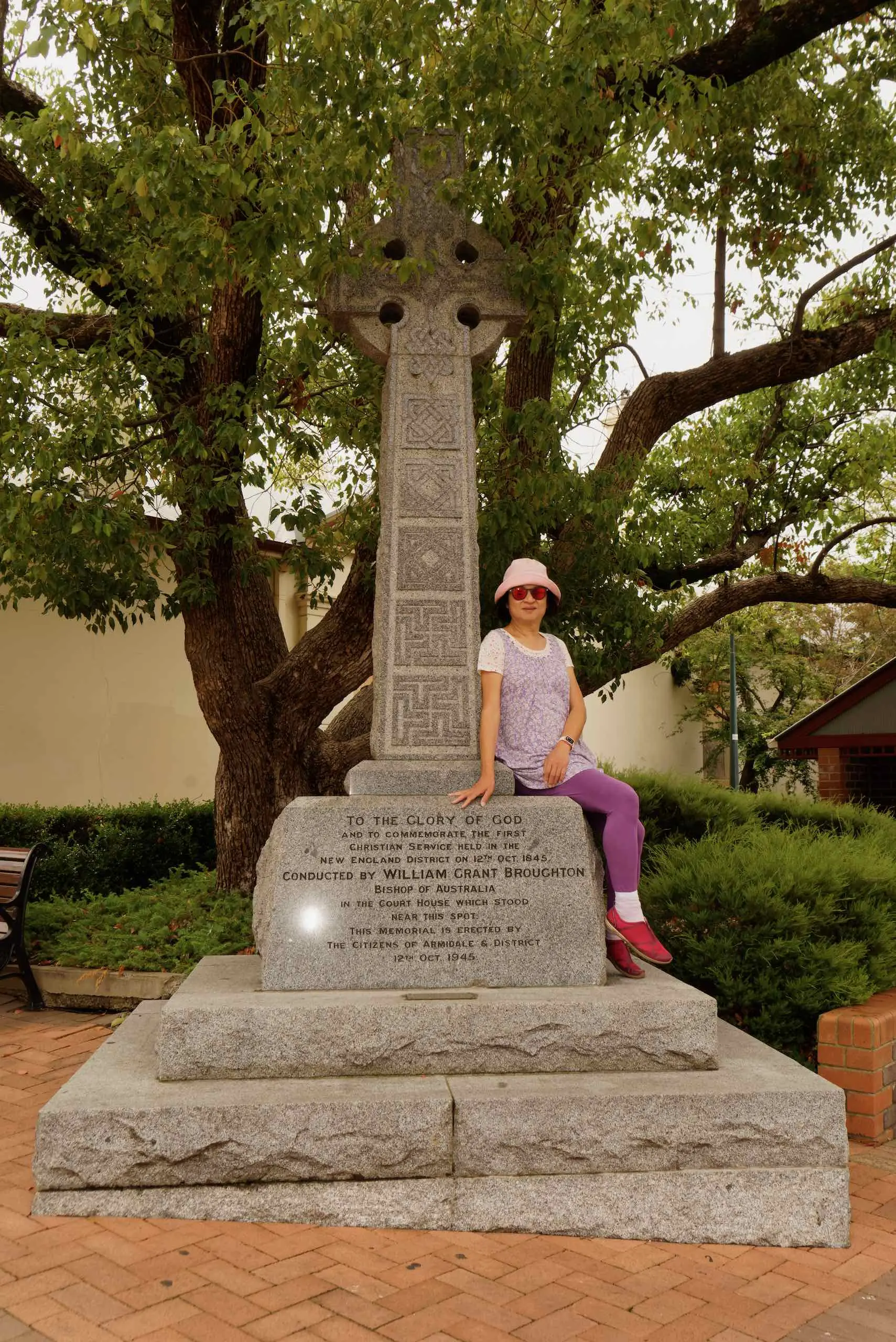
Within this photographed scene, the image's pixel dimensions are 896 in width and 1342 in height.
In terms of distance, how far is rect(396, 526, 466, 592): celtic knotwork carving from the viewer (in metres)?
5.46

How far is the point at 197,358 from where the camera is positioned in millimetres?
8609

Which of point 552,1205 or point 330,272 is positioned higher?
point 330,272

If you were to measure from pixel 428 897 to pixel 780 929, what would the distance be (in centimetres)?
224

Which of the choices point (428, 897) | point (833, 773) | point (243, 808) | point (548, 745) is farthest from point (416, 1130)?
point (833, 773)

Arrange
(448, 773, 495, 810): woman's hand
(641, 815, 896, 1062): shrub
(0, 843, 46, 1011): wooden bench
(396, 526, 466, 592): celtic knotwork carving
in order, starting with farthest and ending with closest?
(0, 843, 46, 1011): wooden bench < (641, 815, 896, 1062): shrub < (396, 526, 466, 592): celtic knotwork carving < (448, 773, 495, 810): woman's hand

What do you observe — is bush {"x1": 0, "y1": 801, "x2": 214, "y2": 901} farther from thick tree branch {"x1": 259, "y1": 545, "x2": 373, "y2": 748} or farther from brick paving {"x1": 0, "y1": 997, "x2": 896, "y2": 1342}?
brick paving {"x1": 0, "y1": 997, "x2": 896, "y2": 1342}

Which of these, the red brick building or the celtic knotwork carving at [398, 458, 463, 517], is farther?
the red brick building

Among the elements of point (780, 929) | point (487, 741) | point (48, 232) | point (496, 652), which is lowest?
point (780, 929)

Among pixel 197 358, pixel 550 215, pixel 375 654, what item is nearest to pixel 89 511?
pixel 197 358

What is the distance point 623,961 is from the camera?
17.3 feet

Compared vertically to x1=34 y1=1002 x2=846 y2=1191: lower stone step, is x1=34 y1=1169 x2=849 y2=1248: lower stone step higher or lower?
lower

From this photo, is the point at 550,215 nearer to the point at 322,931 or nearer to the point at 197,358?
the point at 197,358

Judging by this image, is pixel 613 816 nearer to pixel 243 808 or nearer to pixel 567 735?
pixel 567 735

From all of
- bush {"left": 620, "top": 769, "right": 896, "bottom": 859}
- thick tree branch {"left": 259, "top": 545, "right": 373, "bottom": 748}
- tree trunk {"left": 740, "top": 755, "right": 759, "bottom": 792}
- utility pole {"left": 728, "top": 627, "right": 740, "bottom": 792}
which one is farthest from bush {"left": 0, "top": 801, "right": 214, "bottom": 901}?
tree trunk {"left": 740, "top": 755, "right": 759, "bottom": 792}
